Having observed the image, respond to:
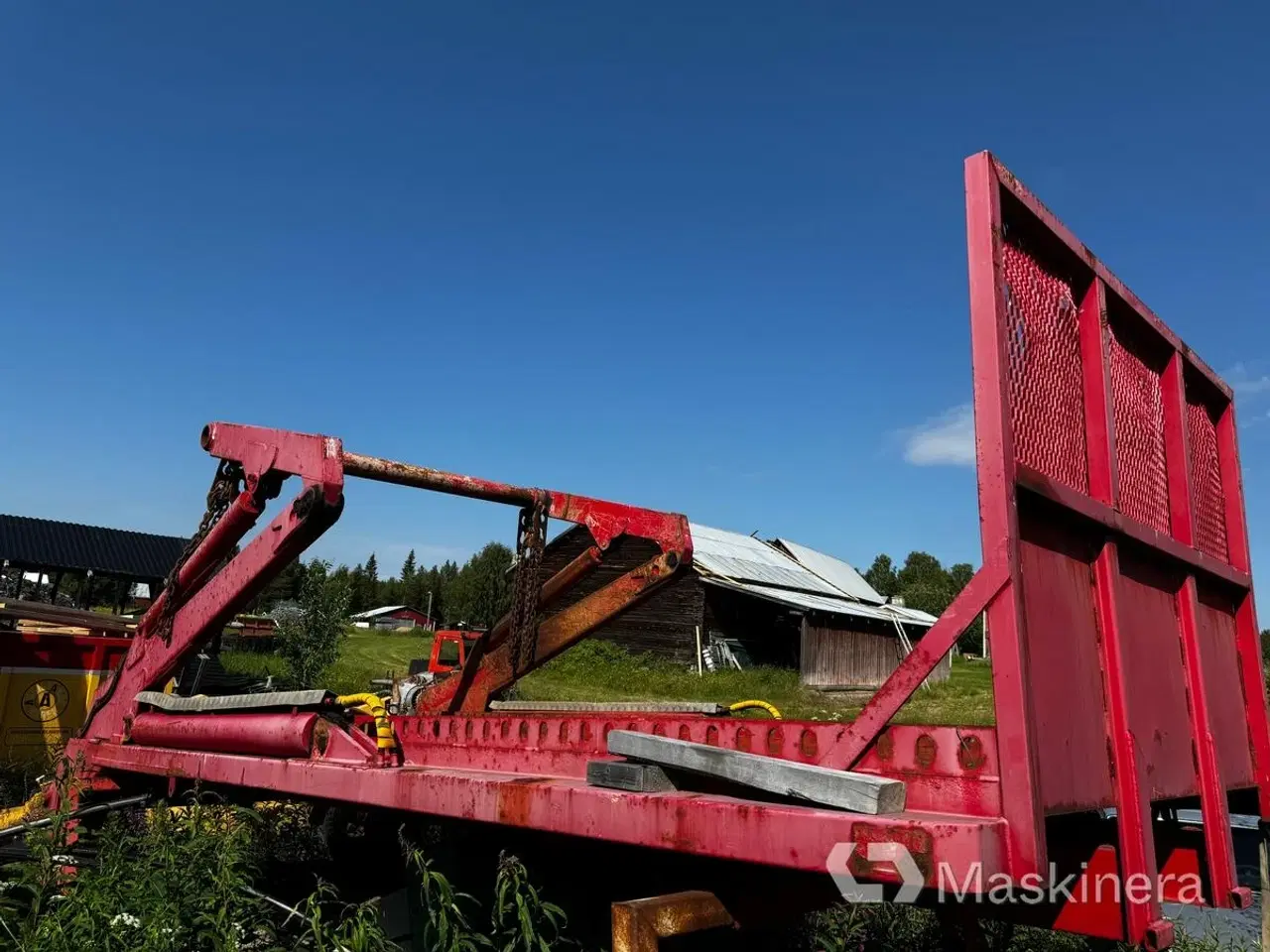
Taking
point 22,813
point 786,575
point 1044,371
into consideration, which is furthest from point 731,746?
point 786,575

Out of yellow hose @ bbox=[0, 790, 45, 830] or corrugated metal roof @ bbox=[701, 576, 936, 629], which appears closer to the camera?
yellow hose @ bbox=[0, 790, 45, 830]

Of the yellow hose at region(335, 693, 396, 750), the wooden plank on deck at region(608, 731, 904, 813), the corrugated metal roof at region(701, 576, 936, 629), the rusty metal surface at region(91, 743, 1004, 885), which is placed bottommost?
the rusty metal surface at region(91, 743, 1004, 885)

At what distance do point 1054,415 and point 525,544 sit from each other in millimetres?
2286

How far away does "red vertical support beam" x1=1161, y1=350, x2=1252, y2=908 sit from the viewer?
9.30 ft

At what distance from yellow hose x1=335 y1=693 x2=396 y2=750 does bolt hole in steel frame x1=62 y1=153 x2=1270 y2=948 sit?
5cm

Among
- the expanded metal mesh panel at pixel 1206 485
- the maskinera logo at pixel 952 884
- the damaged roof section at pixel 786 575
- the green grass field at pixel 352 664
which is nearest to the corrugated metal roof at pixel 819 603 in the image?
the damaged roof section at pixel 786 575

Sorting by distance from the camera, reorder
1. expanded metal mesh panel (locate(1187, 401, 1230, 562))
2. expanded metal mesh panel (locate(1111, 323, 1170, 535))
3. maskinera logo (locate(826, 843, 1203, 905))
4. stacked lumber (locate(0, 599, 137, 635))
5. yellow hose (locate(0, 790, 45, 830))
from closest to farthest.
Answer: maskinera logo (locate(826, 843, 1203, 905)) < expanded metal mesh panel (locate(1111, 323, 1170, 535)) < expanded metal mesh panel (locate(1187, 401, 1230, 562)) < yellow hose (locate(0, 790, 45, 830)) < stacked lumber (locate(0, 599, 137, 635))

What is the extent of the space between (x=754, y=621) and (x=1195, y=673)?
2218 cm

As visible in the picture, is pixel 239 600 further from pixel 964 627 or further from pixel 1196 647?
pixel 1196 647

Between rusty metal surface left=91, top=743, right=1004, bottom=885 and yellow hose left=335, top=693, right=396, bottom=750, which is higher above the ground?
yellow hose left=335, top=693, right=396, bottom=750

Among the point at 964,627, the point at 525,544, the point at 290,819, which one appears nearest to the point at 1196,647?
A: the point at 964,627

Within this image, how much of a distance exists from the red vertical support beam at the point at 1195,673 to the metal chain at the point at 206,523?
12.9 feet

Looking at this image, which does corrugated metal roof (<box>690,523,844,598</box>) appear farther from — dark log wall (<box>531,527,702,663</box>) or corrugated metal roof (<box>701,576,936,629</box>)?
dark log wall (<box>531,527,702,663</box>)

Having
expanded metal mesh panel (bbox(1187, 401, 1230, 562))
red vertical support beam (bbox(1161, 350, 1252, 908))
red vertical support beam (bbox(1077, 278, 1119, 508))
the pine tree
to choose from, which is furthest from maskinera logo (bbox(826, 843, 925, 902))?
the pine tree
